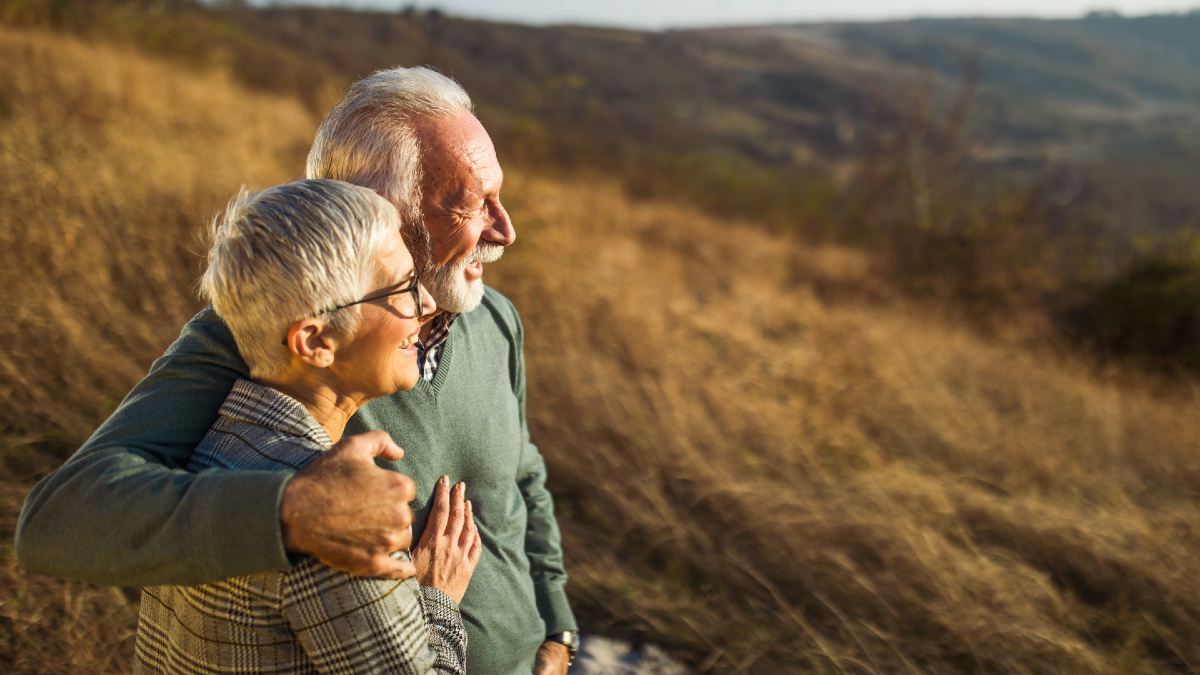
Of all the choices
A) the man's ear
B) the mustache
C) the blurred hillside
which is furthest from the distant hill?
the man's ear

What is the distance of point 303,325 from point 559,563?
116cm

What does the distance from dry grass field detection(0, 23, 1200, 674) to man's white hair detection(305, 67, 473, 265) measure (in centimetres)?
166

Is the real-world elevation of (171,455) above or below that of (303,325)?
below

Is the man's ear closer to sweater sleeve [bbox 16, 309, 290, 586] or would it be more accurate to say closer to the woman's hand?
sweater sleeve [bbox 16, 309, 290, 586]

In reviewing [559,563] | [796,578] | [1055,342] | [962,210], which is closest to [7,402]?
[559,563]

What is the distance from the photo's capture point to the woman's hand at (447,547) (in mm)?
1465

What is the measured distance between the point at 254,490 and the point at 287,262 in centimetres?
33


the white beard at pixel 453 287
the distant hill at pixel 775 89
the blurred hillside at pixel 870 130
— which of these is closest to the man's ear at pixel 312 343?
the white beard at pixel 453 287

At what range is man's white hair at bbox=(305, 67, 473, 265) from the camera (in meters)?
1.79

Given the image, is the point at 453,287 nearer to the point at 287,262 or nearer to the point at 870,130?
the point at 287,262

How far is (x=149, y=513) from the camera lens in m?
1.10

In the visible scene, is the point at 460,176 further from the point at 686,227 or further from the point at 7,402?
the point at 686,227

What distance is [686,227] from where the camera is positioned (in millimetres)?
14664

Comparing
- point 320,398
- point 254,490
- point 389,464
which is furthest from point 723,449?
point 254,490
